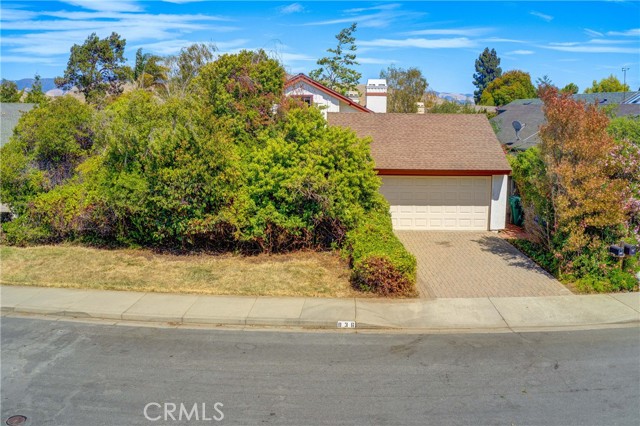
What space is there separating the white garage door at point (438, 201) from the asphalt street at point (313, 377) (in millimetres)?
8617

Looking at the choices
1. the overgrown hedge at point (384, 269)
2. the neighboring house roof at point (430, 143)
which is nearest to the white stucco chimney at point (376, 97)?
the neighboring house roof at point (430, 143)

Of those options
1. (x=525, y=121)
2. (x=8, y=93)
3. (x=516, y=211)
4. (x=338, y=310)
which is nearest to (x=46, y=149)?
(x=338, y=310)

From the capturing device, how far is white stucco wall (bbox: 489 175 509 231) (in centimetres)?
1898

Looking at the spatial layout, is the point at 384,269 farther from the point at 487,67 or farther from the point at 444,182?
the point at 487,67

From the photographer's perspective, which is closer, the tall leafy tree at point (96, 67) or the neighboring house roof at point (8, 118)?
the neighboring house roof at point (8, 118)

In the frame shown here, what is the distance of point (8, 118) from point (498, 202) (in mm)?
25163

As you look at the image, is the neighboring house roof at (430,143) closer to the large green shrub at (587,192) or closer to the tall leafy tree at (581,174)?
the large green shrub at (587,192)

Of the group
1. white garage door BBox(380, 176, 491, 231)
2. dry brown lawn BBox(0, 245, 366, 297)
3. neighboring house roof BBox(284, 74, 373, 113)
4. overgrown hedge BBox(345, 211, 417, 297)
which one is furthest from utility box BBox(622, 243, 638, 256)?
neighboring house roof BBox(284, 74, 373, 113)

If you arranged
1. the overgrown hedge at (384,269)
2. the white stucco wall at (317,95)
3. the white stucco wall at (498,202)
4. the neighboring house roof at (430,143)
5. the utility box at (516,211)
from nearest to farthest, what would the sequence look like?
1. the overgrown hedge at (384,269)
2. the neighboring house roof at (430,143)
3. the white stucco wall at (498,202)
4. the utility box at (516,211)
5. the white stucco wall at (317,95)

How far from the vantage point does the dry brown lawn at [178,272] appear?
→ 13195mm

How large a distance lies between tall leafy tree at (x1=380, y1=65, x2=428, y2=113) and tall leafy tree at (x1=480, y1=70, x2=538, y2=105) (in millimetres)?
21329

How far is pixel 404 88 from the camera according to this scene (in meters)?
51.9

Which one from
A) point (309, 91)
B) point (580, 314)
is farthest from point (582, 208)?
point (309, 91)

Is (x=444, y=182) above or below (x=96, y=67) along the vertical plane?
below
